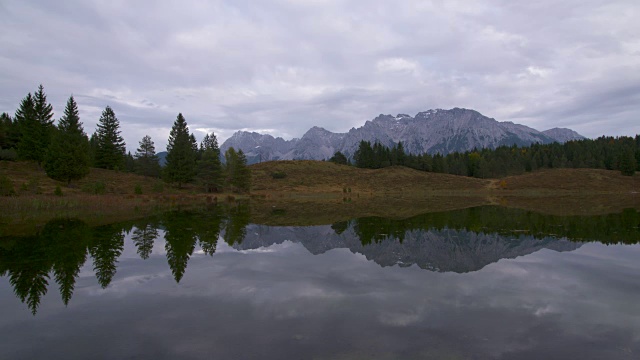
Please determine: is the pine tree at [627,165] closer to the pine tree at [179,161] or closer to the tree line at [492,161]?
the tree line at [492,161]

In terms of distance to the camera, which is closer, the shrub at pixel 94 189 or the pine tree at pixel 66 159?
the shrub at pixel 94 189

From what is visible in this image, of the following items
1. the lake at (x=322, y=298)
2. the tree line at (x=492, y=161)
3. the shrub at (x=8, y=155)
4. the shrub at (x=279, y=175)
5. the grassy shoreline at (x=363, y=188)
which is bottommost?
the lake at (x=322, y=298)

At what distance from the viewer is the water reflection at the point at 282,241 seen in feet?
46.3

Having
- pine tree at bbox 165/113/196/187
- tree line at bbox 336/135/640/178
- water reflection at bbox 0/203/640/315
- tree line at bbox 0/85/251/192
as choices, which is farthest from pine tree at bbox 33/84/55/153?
tree line at bbox 336/135/640/178

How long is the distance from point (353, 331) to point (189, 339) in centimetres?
368

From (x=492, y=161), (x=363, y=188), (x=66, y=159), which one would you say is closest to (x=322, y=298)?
(x=66, y=159)

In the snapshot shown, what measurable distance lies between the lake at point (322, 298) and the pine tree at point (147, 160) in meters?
77.0

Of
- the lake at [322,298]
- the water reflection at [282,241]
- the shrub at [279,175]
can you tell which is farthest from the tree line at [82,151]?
the lake at [322,298]

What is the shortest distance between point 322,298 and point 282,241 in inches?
466

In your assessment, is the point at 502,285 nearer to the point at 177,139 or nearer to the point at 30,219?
the point at 30,219

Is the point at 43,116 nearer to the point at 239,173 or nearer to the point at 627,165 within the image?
the point at 239,173

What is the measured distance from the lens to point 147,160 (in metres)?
92.9

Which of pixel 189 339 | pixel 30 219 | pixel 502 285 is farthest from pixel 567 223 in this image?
pixel 30 219

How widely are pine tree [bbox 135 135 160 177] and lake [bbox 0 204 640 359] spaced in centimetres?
7698
